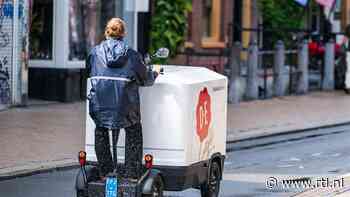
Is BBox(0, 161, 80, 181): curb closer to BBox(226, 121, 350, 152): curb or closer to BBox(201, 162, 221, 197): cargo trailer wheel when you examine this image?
BBox(201, 162, 221, 197): cargo trailer wheel

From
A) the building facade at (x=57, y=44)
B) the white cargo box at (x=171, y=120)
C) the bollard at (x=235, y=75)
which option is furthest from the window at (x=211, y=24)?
the white cargo box at (x=171, y=120)

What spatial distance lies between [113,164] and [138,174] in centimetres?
25

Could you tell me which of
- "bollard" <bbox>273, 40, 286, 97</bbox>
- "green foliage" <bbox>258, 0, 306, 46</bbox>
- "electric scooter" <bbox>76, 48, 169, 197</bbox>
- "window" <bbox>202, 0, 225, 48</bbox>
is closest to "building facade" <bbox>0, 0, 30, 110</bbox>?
"bollard" <bbox>273, 40, 286, 97</bbox>

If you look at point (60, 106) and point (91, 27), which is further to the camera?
point (91, 27)

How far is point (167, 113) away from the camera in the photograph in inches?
352

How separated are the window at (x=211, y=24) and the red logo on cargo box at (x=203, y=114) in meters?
19.2

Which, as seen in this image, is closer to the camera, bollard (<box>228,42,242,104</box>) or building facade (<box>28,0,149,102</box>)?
building facade (<box>28,0,149,102</box>)

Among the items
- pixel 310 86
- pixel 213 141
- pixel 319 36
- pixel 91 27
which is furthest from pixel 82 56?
pixel 319 36

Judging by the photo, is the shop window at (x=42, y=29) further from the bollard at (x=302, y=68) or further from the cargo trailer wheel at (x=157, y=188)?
the cargo trailer wheel at (x=157, y=188)

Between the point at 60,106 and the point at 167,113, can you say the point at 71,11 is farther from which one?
the point at 167,113

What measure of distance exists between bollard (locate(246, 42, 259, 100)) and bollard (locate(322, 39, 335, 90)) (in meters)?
4.57

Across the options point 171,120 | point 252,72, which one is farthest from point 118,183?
point 252,72

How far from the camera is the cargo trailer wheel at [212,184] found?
9820 mm

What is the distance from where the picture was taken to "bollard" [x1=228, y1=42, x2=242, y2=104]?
73.0 feet
